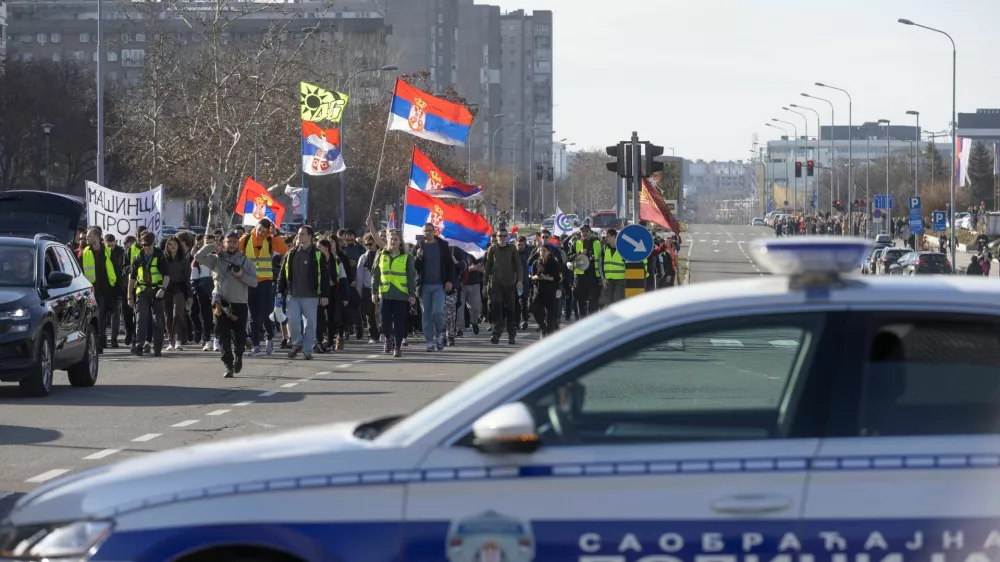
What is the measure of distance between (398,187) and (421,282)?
158ft

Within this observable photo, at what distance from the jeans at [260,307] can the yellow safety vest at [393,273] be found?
179 cm

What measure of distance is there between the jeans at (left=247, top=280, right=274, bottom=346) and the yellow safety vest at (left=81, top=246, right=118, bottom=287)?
2279 mm

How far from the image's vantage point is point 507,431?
4.32 meters

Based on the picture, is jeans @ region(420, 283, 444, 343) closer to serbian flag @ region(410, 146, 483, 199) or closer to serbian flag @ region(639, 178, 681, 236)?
serbian flag @ region(639, 178, 681, 236)

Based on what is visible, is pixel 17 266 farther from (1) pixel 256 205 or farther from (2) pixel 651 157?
(1) pixel 256 205

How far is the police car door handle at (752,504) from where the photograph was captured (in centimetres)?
433

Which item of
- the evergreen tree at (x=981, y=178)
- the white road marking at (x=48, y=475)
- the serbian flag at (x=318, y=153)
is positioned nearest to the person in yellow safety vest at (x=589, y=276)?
the serbian flag at (x=318, y=153)

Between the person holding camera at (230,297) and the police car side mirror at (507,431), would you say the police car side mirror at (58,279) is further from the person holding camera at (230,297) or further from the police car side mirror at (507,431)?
the police car side mirror at (507,431)

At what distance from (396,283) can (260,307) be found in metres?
2.45

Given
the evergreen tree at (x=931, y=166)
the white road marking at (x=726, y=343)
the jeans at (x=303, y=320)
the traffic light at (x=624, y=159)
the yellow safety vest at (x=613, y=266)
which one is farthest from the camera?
the evergreen tree at (x=931, y=166)

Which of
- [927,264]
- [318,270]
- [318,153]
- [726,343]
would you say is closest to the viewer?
[726,343]

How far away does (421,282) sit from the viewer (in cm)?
2222

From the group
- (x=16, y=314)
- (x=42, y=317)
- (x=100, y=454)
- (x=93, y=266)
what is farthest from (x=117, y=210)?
(x=100, y=454)

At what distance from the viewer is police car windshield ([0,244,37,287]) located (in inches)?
625
